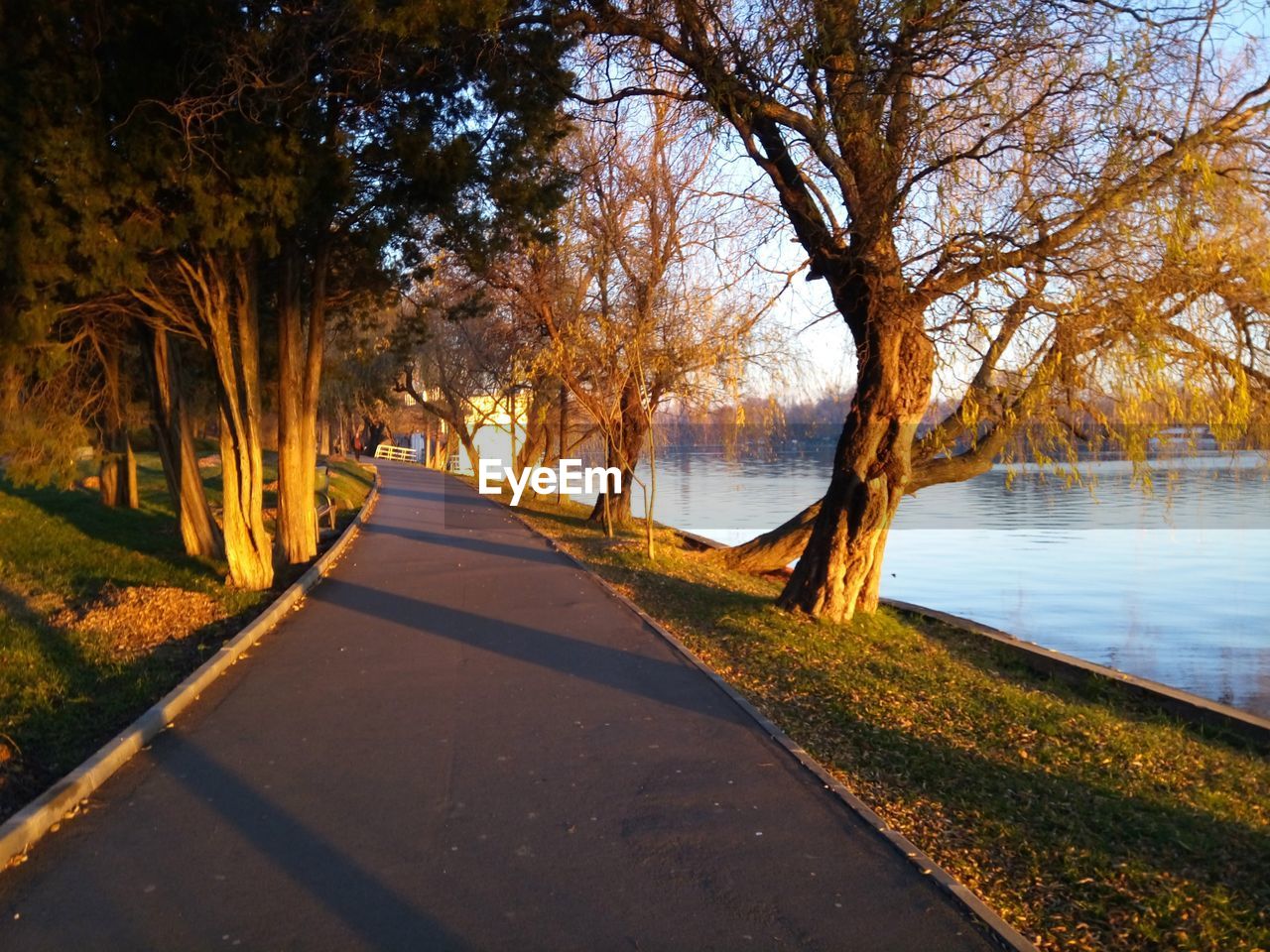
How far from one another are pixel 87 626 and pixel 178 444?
4810 millimetres

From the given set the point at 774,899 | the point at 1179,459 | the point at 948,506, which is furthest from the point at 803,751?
the point at 948,506

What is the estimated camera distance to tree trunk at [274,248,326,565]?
15.0 metres

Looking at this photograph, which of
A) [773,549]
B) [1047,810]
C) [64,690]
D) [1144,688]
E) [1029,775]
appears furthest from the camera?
[773,549]

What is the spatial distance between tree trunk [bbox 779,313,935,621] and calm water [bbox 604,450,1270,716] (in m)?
1.34

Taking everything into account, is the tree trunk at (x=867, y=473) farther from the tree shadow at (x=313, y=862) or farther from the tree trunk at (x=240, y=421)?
the tree shadow at (x=313, y=862)

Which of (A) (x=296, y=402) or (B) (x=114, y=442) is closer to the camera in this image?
(A) (x=296, y=402)

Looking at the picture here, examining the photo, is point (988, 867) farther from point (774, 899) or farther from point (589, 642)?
point (589, 642)

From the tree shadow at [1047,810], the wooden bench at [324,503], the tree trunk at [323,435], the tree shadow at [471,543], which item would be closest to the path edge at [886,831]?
the tree shadow at [1047,810]

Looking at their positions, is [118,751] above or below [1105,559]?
above

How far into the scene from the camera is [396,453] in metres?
83.0

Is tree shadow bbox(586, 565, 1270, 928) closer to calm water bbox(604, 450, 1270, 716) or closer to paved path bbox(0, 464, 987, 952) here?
paved path bbox(0, 464, 987, 952)

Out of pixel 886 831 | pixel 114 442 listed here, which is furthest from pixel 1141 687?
pixel 114 442

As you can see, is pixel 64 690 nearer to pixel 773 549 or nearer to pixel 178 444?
pixel 178 444

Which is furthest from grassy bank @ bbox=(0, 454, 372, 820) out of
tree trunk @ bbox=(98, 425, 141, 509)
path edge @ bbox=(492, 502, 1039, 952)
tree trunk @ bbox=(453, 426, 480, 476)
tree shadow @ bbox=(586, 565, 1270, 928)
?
tree trunk @ bbox=(453, 426, 480, 476)
